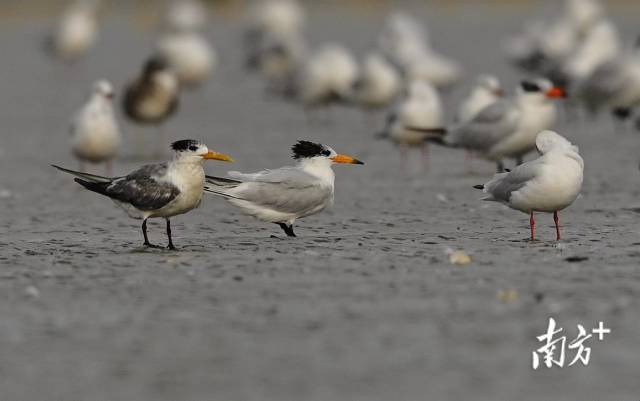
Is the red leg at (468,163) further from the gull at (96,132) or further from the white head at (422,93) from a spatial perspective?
the gull at (96,132)

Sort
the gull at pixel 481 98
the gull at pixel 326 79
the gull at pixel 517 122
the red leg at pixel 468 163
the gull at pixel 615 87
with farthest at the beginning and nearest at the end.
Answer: the gull at pixel 326 79
the gull at pixel 615 87
the gull at pixel 481 98
the red leg at pixel 468 163
the gull at pixel 517 122

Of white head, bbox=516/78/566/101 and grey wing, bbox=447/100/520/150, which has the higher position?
white head, bbox=516/78/566/101

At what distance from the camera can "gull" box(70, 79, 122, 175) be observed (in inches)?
531

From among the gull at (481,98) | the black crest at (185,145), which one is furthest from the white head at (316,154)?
the gull at (481,98)

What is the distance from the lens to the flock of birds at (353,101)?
9336mm

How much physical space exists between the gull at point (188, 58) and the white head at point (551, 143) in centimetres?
1469

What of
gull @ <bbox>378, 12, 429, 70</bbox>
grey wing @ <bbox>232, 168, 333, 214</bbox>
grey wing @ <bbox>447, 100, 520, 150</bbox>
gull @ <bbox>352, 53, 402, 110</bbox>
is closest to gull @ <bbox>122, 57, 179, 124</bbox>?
gull @ <bbox>352, 53, 402, 110</bbox>

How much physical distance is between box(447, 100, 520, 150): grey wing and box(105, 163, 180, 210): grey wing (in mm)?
4880

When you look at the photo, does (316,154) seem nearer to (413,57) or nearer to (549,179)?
(549,179)

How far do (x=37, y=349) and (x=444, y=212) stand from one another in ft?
17.3

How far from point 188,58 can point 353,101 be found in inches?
190

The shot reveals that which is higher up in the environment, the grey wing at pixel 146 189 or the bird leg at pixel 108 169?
the bird leg at pixel 108 169

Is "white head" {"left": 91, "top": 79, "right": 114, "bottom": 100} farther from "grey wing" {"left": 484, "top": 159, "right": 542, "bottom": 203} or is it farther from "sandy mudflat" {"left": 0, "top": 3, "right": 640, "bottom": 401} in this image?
"grey wing" {"left": 484, "top": 159, "right": 542, "bottom": 203}

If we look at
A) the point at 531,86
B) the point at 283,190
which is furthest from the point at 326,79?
the point at 283,190
